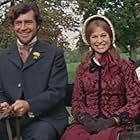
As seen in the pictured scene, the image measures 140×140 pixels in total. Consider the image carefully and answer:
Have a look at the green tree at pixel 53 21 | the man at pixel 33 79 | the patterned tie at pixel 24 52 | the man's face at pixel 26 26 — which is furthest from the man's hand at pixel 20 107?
the green tree at pixel 53 21

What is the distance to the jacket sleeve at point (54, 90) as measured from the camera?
3914 millimetres

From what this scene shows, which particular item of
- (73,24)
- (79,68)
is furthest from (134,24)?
(79,68)

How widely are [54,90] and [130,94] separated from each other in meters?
0.63

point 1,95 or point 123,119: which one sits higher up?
point 1,95

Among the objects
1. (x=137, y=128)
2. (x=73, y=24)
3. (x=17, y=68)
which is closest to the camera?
(x=137, y=128)

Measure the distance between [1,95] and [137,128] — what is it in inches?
47.2

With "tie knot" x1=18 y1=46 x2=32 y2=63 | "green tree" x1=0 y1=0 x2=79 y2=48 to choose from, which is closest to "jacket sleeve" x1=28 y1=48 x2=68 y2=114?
"tie knot" x1=18 y1=46 x2=32 y2=63

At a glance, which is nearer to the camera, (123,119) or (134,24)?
(123,119)

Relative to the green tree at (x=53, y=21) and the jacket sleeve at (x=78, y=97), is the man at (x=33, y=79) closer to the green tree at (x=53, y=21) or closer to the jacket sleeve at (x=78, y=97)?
the jacket sleeve at (x=78, y=97)

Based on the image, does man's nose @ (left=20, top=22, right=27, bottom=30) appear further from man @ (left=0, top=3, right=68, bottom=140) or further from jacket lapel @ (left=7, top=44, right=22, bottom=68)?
jacket lapel @ (left=7, top=44, right=22, bottom=68)

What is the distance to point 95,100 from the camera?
4086 mm

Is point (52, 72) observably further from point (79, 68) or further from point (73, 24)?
point (73, 24)

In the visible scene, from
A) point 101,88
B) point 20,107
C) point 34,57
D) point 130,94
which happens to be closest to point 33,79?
point 34,57

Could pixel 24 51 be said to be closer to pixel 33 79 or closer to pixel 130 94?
pixel 33 79
